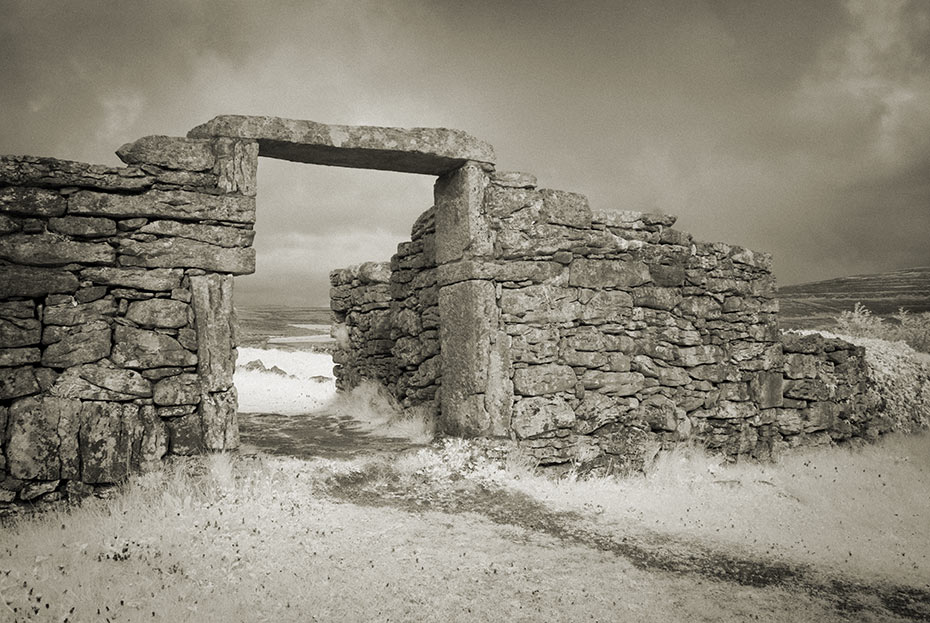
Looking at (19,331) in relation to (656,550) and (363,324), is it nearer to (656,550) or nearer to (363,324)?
(656,550)

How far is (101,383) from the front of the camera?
4.83 meters

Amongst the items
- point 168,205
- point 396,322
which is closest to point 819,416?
point 396,322

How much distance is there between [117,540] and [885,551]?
5.68 meters

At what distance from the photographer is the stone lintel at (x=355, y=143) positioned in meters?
5.52

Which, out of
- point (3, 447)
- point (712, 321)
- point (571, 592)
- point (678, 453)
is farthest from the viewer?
point (712, 321)

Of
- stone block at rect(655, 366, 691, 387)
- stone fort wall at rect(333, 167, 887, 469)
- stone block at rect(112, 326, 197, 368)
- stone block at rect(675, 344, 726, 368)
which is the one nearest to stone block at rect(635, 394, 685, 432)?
stone fort wall at rect(333, 167, 887, 469)

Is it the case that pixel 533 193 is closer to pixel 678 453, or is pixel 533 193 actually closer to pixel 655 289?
pixel 655 289

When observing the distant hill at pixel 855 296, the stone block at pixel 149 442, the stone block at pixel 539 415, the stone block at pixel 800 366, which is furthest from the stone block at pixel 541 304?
the distant hill at pixel 855 296

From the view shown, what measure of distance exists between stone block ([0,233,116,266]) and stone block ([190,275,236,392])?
703 millimetres

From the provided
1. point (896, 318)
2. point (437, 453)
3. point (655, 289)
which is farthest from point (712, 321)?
point (896, 318)

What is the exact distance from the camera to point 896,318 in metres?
15.1

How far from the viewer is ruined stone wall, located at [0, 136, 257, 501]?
4.64 metres

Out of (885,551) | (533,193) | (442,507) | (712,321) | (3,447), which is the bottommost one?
(885,551)

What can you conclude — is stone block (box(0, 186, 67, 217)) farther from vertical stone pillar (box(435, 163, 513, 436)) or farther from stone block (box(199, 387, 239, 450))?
vertical stone pillar (box(435, 163, 513, 436))
